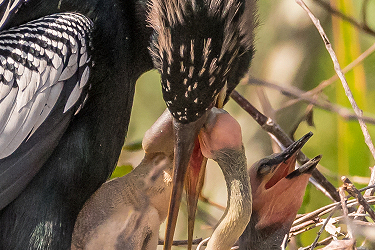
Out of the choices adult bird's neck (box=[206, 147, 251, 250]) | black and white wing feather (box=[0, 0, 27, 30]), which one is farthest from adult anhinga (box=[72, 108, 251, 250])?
black and white wing feather (box=[0, 0, 27, 30])

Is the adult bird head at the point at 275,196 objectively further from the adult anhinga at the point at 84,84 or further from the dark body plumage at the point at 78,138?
the dark body plumage at the point at 78,138

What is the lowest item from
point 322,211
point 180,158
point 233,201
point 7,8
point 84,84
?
point 322,211

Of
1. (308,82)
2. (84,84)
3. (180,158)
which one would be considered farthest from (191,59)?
(308,82)

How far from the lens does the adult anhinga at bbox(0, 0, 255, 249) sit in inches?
47.8

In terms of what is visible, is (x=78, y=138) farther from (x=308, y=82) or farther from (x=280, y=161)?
(x=308, y=82)

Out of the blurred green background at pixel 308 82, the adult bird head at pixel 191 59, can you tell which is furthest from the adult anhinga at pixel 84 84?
the blurred green background at pixel 308 82

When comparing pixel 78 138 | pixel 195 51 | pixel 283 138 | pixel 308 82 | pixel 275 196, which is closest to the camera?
pixel 195 51

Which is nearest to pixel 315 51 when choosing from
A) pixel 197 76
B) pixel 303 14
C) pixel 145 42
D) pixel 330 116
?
pixel 303 14

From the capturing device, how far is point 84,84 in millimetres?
1377

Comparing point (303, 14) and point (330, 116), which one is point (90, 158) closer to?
point (303, 14)

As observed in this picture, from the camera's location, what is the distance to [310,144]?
100 inches

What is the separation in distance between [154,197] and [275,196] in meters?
0.32

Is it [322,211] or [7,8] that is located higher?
[7,8]

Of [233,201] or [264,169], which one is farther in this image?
[264,169]
